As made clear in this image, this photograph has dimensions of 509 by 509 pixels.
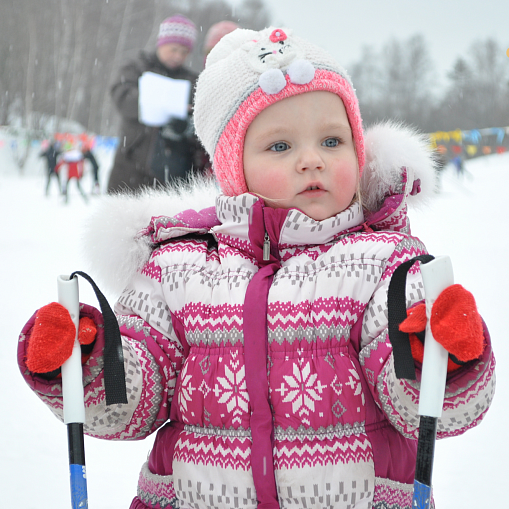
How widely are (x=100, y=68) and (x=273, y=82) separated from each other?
2793 cm

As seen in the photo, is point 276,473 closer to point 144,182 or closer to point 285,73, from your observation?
point 285,73

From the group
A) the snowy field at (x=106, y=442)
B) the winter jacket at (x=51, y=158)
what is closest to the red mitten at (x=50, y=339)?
the snowy field at (x=106, y=442)

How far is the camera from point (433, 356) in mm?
1027

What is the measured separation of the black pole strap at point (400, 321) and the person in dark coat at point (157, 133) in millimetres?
2722

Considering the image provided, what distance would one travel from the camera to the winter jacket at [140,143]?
12.5ft

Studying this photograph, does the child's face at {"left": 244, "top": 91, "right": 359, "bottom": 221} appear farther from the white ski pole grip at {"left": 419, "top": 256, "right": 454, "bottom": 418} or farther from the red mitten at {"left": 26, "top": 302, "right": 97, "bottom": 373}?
the red mitten at {"left": 26, "top": 302, "right": 97, "bottom": 373}

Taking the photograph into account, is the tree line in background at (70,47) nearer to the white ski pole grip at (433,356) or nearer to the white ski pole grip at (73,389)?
the white ski pole grip at (73,389)

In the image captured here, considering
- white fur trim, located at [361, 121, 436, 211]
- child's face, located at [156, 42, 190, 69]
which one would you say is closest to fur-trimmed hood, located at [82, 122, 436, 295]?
white fur trim, located at [361, 121, 436, 211]

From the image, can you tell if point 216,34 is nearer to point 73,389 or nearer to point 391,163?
point 391,163

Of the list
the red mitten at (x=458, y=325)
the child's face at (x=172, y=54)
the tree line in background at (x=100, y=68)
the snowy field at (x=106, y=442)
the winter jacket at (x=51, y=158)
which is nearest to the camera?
the red mitten at (x=458, y=325)

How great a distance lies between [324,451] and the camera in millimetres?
1276

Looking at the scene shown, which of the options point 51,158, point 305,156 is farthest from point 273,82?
point 51,158

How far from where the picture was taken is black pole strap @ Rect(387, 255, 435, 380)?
1.08m

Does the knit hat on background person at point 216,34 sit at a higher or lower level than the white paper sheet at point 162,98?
higher
